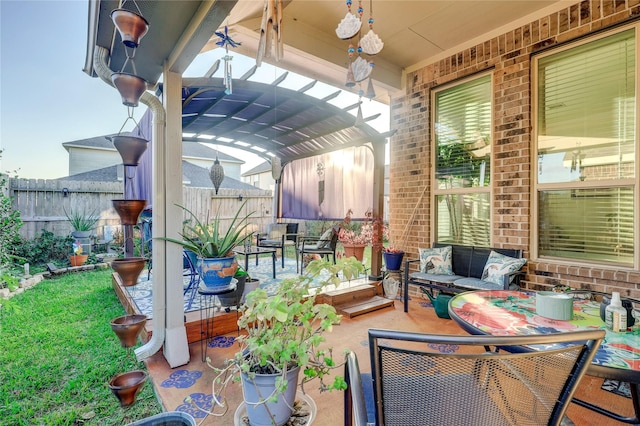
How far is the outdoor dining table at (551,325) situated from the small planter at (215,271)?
1.39m

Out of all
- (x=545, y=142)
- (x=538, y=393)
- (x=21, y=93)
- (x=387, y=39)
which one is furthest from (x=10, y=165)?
(x=545, y=142)

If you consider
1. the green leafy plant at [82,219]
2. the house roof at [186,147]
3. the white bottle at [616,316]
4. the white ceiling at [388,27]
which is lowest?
the white bottle at [616,316]

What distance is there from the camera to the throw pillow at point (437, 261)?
143 inches

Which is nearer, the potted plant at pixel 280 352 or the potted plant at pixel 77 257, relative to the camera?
the potted plant at pixel 280 352

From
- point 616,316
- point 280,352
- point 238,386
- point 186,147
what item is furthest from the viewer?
point 186,147

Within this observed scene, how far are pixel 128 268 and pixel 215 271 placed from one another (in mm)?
498

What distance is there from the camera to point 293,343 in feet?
3.54

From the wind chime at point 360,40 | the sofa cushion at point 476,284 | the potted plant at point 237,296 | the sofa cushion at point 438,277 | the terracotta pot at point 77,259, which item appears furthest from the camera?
the terracotta pot at point 77,259

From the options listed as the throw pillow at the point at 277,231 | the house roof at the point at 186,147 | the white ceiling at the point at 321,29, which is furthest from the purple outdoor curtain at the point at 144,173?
the house roof at the point at 186,147

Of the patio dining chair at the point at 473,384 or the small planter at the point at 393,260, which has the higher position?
the patio dining chair at the point at 473,384

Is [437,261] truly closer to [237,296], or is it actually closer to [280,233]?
[237,296]

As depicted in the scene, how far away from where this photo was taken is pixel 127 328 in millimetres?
1488

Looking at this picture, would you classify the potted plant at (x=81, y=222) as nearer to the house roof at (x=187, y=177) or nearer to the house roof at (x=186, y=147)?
the house roof at (x=187, y=177)

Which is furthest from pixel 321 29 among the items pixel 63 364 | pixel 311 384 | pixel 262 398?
pixel 63 364
